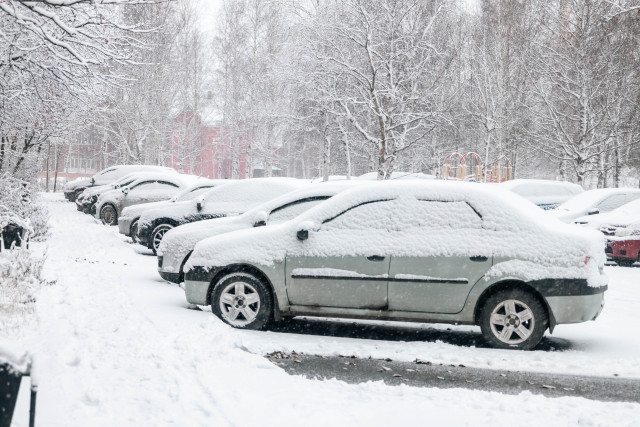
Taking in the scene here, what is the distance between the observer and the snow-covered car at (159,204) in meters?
15.1

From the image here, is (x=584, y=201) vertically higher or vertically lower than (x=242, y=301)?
higher

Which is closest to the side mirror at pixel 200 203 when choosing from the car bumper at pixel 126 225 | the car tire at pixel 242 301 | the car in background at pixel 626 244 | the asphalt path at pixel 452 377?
the car bumper at pixel 126 225

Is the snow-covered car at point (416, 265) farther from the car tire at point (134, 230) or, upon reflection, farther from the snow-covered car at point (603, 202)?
the snow-covered car at point (603, 202)

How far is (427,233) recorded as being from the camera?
7.30 metres

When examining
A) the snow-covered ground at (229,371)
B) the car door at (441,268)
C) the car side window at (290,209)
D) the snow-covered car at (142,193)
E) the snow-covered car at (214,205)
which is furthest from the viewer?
the snow-covered car at (142,193)

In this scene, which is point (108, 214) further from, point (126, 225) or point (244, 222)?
point (244, 222)

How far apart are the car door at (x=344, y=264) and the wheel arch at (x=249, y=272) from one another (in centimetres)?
20

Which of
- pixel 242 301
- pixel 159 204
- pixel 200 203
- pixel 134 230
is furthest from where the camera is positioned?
pixel 134 230

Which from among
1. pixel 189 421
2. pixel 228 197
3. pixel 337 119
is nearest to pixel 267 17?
pixel 337 119

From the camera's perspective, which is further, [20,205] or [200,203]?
[200,203]

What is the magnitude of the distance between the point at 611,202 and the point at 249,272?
1275 centimetres

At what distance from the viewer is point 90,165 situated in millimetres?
83125

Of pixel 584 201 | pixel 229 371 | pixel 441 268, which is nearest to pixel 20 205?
pixel 229 371

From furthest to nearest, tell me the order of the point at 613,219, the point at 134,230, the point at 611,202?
1. the point at 611,202
2. the point at 134,230
3. the point at 613,219
